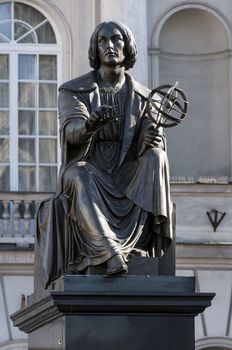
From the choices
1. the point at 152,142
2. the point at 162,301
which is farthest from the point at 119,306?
the point at 152,142

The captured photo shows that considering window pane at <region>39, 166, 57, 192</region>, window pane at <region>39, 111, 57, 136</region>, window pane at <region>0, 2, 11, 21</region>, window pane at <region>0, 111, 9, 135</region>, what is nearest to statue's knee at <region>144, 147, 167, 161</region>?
window pane at <region>39, 166, 57, 192</region>

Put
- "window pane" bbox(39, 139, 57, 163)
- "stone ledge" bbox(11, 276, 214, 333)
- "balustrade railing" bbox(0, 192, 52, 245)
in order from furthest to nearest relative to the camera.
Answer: "window pane" bbox(39, 139, 57, 163) → "balustrade railing" bbox(0, 192, 52, 245) → "stone ledge" bbox(11, 276, 214, 333)

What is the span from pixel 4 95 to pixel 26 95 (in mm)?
319

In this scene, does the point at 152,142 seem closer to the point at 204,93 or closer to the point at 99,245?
the point at 99,245

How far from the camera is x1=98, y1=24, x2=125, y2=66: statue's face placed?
1463 centimetres

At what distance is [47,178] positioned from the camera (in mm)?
29734

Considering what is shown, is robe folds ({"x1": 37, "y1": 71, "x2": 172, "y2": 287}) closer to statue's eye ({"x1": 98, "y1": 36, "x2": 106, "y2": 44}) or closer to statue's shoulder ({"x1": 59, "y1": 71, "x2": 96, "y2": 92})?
statue's shoulder ({"x1": 59, "y1": 71, "x2": 96, "y2": 92})

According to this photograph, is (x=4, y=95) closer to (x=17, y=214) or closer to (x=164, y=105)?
(x=17, y=214)

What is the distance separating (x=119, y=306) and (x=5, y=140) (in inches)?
653

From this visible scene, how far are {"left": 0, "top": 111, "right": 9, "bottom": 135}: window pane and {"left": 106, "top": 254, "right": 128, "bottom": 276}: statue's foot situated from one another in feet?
53.9

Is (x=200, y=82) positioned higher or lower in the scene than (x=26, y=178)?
higher

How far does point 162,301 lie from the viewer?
44.2 feet

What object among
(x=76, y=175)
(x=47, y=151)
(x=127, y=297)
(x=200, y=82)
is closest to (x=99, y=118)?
(x=76, y=175)

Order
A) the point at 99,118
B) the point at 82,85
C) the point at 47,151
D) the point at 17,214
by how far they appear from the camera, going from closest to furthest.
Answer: the point at 99,118, the point at 82,85, the point at 17,214, the point at 47,151
